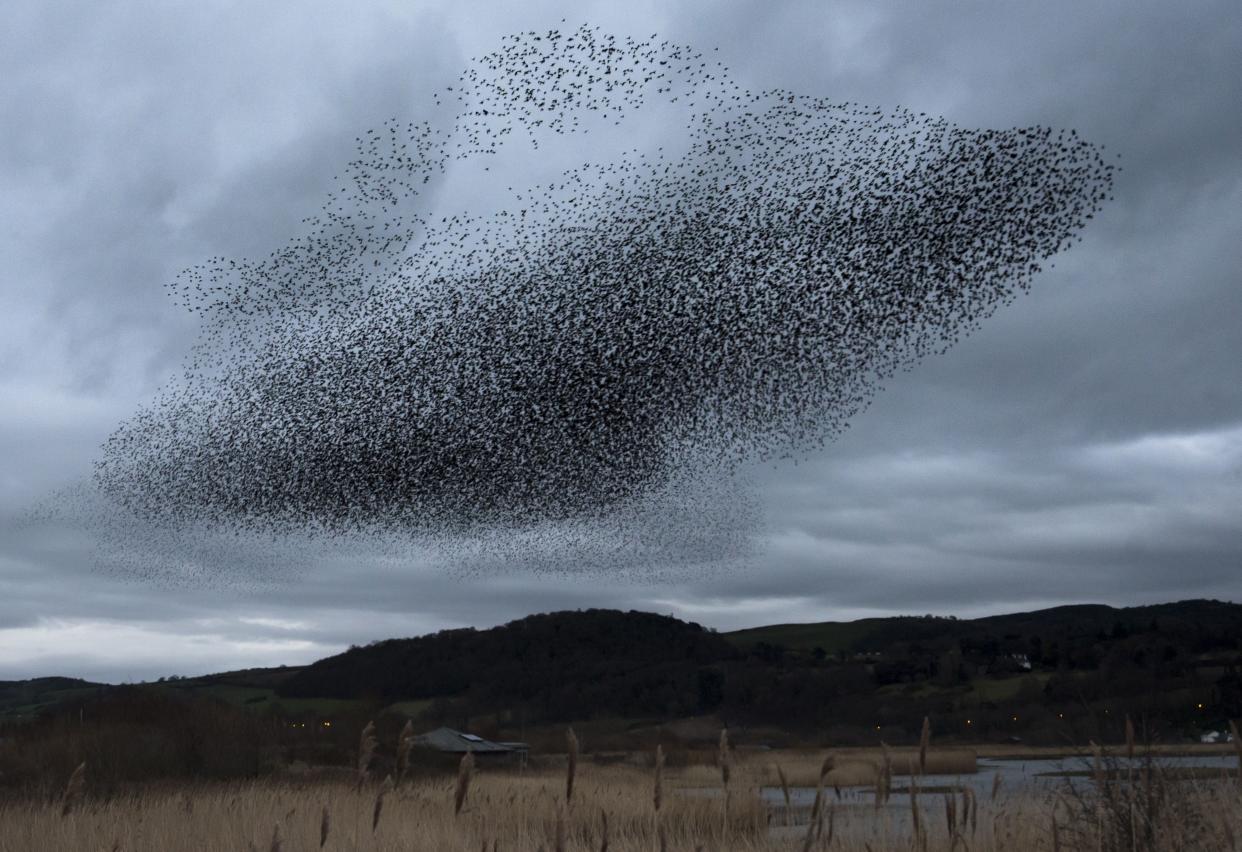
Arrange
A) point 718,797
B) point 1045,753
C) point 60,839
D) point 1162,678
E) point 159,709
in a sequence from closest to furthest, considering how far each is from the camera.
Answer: point 60,839 → point 718,797 → point 159,709 → point 1045,753 → point 1162,678

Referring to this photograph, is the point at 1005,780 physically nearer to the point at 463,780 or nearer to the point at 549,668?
the point at 463,780

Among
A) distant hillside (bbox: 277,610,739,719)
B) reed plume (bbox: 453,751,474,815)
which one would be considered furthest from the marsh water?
distant hillside (bbox: 277,610,739,719)

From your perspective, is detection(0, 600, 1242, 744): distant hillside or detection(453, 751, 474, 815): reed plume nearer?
detection(453, 751, 474, 815): reed plume

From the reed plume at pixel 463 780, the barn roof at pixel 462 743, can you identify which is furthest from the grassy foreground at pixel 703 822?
the barn roof at pixel 462 743

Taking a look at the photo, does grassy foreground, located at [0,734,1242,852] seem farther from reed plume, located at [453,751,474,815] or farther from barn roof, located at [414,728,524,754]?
barn roof, located at [414,728,524,754]

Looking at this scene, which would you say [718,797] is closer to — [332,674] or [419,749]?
[419,749]

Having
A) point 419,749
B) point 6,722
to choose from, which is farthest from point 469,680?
point 6,722

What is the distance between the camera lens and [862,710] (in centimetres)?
13750

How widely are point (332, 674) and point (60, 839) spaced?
129292mm

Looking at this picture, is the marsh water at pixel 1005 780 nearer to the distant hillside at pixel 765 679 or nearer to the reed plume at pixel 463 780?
the reed plume at pixel 463 780

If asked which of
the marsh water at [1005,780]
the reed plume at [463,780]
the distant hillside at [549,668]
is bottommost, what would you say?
the marsh water at [1005,780]

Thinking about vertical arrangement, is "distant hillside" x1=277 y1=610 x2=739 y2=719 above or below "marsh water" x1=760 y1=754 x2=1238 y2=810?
above

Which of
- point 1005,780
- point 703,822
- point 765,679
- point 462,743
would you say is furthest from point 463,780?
point 765,679

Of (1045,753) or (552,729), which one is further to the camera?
(552,729)
